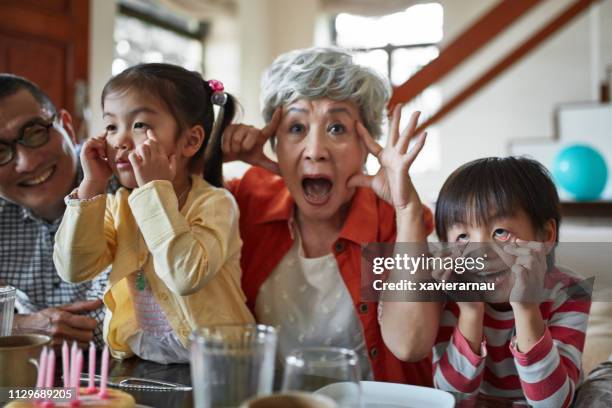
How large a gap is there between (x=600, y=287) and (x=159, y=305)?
641 mm

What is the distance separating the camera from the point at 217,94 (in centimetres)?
115

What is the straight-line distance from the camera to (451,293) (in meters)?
0.91

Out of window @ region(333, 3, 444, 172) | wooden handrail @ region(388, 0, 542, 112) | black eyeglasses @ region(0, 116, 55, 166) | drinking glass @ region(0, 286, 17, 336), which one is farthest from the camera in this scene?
window @ region(333, 3, 444, 172)

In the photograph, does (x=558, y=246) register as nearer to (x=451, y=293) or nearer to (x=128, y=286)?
(x=451, y=293)

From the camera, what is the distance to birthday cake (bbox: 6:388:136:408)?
624 mm

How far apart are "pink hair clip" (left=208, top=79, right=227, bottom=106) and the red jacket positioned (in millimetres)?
251

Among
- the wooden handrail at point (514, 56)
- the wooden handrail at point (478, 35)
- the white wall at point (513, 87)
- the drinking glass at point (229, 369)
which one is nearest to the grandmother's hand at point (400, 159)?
the drinking glass at point (229, 369)

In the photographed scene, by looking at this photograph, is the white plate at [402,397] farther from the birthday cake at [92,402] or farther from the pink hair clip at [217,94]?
the pink hair clip at [217,94]

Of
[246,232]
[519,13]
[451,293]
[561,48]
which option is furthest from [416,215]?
[561,48]

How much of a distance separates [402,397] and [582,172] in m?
3.33

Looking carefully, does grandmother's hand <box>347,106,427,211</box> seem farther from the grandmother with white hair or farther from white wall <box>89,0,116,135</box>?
white wall <box>89,0,116,135</box>

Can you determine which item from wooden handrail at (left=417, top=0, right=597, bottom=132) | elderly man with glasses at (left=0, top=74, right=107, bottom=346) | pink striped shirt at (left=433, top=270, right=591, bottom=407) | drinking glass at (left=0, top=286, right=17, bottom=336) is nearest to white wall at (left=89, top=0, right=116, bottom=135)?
wooden handrail at (left=417, top=0, right=597, bottom=132)

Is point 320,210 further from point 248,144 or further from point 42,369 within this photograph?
point 42,369

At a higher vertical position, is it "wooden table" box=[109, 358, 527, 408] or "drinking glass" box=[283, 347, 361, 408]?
"drinking glass" box=[283, 347, 361, 408]
